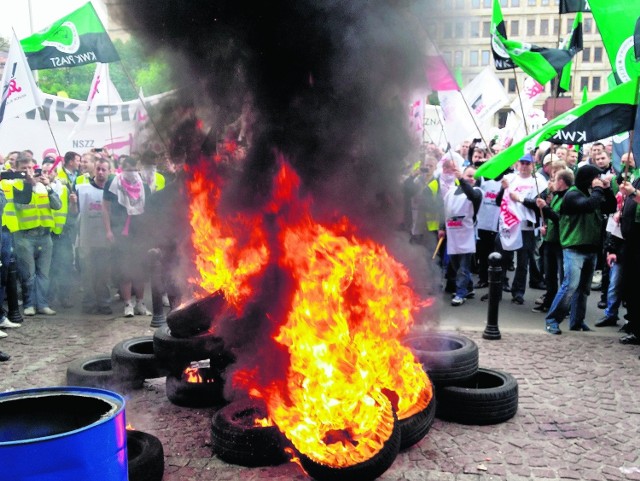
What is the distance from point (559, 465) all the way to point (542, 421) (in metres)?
0.89

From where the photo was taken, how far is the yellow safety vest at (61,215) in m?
10.3

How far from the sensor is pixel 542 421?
545cm

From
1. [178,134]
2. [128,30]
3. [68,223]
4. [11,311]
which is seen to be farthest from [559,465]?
[68,223]

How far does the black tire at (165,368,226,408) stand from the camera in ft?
18.9

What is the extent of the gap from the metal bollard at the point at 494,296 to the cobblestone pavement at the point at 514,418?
15cm

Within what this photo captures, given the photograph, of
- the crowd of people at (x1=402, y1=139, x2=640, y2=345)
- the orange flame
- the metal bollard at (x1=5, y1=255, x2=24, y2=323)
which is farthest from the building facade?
the metal bollard at (x1=5, y1=255, x2=24, y2=323)

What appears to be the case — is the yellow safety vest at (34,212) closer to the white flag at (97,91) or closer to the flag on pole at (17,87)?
the flag on pole at (17,87)

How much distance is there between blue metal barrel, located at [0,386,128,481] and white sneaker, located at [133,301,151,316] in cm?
669

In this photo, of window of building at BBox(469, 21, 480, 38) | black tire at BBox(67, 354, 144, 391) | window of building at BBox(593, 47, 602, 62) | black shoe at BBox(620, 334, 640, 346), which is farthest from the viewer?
window of building at BBox(593, 47, 602, 62)

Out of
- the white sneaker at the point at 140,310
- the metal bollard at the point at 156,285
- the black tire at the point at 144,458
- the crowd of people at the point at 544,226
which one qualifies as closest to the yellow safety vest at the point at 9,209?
the white sneaker at the point at 140,310

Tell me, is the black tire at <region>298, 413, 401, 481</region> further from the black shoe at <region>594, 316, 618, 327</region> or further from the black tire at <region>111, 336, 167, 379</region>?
the black shoe at <region>594, 316, 618, 327</region>

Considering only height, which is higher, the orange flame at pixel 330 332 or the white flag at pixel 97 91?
the white flag at pixel 97 91

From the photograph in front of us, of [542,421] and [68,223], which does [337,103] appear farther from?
[68,223]

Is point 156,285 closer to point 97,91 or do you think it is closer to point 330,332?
point 330,332
